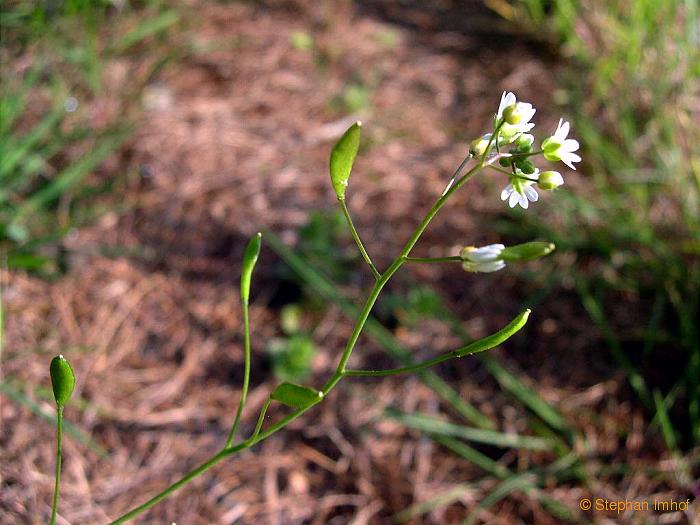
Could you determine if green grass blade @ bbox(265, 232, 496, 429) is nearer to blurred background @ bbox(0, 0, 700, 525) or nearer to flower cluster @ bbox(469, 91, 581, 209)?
blurred background @ bbox(0, 0, 700, 525)

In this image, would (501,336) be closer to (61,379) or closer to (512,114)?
(512,114)

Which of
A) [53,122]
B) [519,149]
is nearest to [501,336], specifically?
[519,149]

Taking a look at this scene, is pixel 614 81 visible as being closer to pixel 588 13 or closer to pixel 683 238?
pixel 588 13

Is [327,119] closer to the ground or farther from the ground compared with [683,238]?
farther from the ground

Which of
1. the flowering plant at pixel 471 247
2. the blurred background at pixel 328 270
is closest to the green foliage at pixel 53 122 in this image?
the blurred background at pixel 328 270

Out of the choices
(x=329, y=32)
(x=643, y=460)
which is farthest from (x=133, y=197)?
(x=643, y=460)

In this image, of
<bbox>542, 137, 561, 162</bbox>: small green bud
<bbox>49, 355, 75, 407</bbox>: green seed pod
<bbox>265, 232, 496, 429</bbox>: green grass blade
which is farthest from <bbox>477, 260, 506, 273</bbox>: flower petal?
<bbox>265, 232, 496, 429</bbox>: green grass blade

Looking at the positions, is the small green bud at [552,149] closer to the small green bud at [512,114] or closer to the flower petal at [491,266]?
the small green bud at [512,114]
